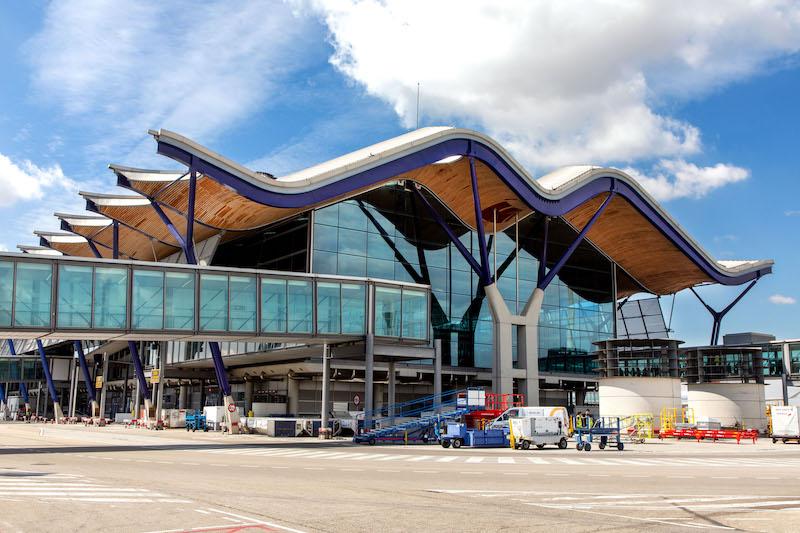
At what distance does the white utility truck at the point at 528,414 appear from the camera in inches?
1601

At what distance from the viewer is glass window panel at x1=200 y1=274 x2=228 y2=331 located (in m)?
41.7

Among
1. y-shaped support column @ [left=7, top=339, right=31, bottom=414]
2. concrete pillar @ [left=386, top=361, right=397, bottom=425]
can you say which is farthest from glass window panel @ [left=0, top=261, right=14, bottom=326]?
y-shaped support column @ [left=7, top=339, right=31, bottom=414]

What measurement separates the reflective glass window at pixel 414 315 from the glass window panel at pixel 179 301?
44.8 feet

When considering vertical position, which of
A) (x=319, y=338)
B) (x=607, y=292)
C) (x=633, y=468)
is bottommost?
(x=633, y=468)

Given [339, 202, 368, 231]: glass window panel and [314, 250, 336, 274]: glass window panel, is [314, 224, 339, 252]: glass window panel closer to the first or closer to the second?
[314, 250, 336, 274]: glass window panel

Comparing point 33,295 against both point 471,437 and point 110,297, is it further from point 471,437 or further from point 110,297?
point 471,437

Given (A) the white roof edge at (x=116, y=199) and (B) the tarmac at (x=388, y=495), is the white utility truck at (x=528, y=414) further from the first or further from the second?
(A) the white roof edge at (x=116, y=199)

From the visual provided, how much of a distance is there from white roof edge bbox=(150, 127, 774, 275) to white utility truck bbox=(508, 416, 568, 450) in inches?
756

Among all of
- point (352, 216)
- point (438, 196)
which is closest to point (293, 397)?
point (352, 216)

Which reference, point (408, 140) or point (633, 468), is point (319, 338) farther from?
point (633, 468)

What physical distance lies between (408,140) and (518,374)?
19.4 m

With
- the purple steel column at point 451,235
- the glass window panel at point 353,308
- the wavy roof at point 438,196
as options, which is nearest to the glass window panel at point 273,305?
the glass window panel at point 353,308

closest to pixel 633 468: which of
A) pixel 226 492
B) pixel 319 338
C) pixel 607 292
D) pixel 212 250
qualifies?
pixel 226 492

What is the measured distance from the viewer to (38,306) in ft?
123
